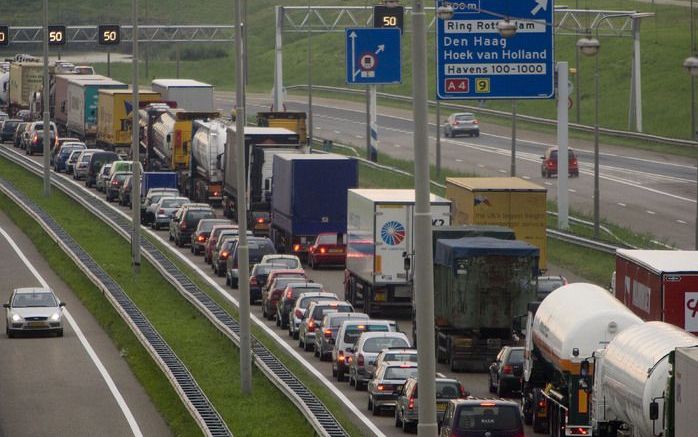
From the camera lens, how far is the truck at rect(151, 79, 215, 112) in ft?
338

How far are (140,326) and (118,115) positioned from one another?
47220 mm

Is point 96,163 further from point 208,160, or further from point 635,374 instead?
point 635,374

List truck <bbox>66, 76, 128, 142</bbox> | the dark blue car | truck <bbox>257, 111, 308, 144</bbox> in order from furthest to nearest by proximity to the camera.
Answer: truck <bbox>66, 76, 128, 142</bbox>
the dark blue car
truck <bbox>257, 111, 308, 144</bbox>

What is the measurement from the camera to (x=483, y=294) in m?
40.5

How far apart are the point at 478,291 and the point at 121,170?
41.5 m

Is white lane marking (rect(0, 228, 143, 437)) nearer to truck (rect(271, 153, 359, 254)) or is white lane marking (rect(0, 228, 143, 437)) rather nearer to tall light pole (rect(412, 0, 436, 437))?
truck (rect(271, 153, 359, 254))

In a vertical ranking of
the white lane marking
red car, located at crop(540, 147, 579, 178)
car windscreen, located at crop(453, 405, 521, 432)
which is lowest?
the white lane marking

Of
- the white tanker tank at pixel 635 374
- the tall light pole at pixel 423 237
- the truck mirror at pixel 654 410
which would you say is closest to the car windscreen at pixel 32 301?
the white tanker tank at pixel 635 374

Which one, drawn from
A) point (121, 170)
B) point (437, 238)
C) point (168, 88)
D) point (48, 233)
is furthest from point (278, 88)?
point (437, 238)

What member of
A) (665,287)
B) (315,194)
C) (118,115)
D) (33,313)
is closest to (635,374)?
(665,287)

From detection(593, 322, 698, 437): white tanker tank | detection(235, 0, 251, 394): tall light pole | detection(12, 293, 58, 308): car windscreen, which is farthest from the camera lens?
detection(12, 293, 58, 308): car windscreen

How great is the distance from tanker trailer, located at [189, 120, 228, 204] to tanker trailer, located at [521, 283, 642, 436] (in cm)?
4301

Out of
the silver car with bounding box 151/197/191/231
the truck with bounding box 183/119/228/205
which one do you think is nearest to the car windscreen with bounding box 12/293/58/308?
the silver car with bounding box 151/197/191/231

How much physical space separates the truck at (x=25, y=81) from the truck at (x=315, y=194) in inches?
2309
